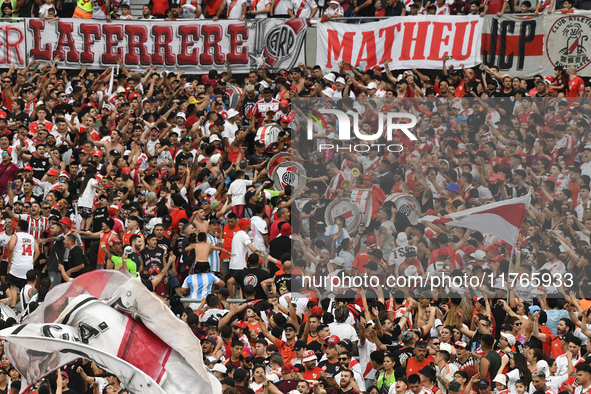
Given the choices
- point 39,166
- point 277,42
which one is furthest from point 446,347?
point 277,42

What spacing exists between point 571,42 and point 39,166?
1118cm

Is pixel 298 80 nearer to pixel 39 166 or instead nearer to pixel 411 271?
pixel 39 166

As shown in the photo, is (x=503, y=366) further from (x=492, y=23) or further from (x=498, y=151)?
(x=492, y=23)

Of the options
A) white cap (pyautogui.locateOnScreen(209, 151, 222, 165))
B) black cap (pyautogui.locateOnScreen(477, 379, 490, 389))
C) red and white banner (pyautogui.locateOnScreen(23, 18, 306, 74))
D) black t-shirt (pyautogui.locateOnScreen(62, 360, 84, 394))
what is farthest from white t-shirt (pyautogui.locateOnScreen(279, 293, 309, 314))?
red and white banner (pyautogui.locateOnScreen(23, 18, 306, 74))

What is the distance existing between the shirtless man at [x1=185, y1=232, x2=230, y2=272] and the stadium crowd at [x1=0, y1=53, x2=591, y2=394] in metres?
0.02

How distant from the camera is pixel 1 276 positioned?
712 inches

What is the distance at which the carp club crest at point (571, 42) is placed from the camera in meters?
23.2

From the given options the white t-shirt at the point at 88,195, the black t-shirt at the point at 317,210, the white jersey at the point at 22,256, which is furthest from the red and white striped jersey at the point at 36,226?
the black t-shirt at the point at 317,210

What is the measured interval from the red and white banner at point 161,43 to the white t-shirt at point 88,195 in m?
6.77

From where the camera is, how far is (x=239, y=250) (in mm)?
17750

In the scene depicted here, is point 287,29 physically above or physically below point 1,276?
above

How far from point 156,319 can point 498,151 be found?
38.9 feet

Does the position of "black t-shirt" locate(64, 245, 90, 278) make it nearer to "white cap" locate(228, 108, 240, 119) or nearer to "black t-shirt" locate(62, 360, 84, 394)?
"black t-shirt" locate(62, 360, 84, 394)

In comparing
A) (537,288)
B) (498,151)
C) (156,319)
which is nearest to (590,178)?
(498,151)
